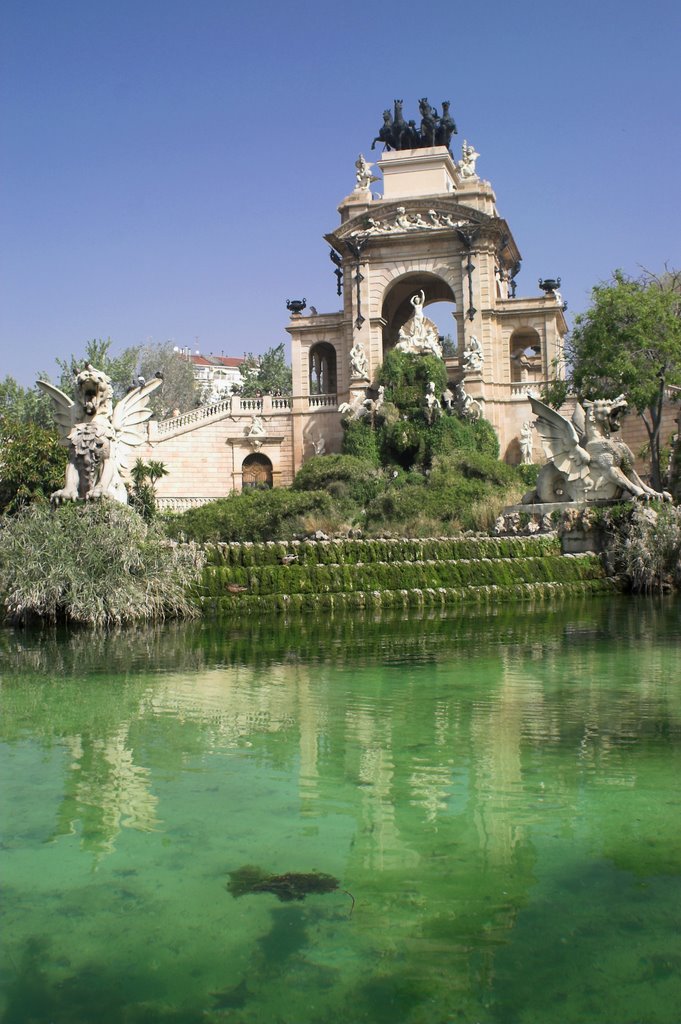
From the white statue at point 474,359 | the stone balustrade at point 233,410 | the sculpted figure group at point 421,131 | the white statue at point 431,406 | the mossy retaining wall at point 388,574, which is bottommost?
the mossy retaining wall at point 388,574

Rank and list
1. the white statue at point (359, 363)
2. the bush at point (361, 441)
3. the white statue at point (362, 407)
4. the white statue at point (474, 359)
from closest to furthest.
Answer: the bush at point (361, 441)
the white statue at point (362, 407)
the white statue at point (474, 359)
the white statue at point (359, 363)

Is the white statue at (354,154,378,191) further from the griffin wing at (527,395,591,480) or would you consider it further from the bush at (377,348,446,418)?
the griffin wing at (527,395,591,480)

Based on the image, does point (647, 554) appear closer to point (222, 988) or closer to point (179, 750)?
point (179, 750)

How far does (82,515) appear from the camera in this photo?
1477 cm

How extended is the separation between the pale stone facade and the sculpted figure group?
3.32ft

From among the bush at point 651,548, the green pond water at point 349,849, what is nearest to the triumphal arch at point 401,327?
the bush at point 651,548

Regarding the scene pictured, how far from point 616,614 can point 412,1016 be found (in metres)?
11.4

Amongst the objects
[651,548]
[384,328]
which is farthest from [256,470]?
[651,548]

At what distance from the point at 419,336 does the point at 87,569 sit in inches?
1139

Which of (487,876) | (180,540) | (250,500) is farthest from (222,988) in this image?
(250,500)

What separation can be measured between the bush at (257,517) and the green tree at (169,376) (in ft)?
104

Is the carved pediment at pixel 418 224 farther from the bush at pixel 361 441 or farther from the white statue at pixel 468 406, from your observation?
the bush at pixel 361 441

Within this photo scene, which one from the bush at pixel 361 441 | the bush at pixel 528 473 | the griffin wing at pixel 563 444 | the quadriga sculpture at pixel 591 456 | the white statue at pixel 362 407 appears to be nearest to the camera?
the quadriga sculpture at pixel 591 456

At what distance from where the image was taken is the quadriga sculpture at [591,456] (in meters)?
19.2
